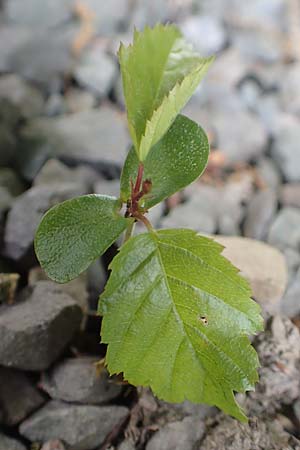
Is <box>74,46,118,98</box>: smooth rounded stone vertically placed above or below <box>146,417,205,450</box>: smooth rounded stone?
above

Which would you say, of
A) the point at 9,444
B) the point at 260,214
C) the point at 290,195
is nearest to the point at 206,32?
the point at 290,195

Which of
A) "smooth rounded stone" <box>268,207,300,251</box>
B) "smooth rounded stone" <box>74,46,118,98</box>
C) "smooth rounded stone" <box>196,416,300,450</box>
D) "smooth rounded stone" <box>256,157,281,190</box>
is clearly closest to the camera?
"smooth rounded stone" <box>196,416,300,450</box>

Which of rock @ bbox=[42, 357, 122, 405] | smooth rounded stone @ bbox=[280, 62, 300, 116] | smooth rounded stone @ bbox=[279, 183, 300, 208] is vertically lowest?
rock @ bbox=[42, 357, 122, 405]

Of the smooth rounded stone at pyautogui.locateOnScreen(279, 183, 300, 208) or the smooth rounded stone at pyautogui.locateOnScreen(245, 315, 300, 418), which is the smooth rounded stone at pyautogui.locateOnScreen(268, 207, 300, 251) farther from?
the smooth rounded stone at pyautogui.locateOnScreen(245, 315, 300, 418)

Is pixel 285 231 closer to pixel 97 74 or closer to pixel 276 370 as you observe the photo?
pixel 276 370

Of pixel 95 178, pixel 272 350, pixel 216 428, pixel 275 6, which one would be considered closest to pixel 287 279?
pixel 272 350

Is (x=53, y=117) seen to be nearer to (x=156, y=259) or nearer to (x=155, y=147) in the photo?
(x=155, y=147)

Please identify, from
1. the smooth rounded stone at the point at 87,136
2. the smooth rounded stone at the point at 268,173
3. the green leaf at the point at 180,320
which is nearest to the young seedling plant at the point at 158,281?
the green leaf at the point at 180,320

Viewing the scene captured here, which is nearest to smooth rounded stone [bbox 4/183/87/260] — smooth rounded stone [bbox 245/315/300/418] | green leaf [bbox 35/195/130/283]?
green leaf [bbox 35/195/130/283]
